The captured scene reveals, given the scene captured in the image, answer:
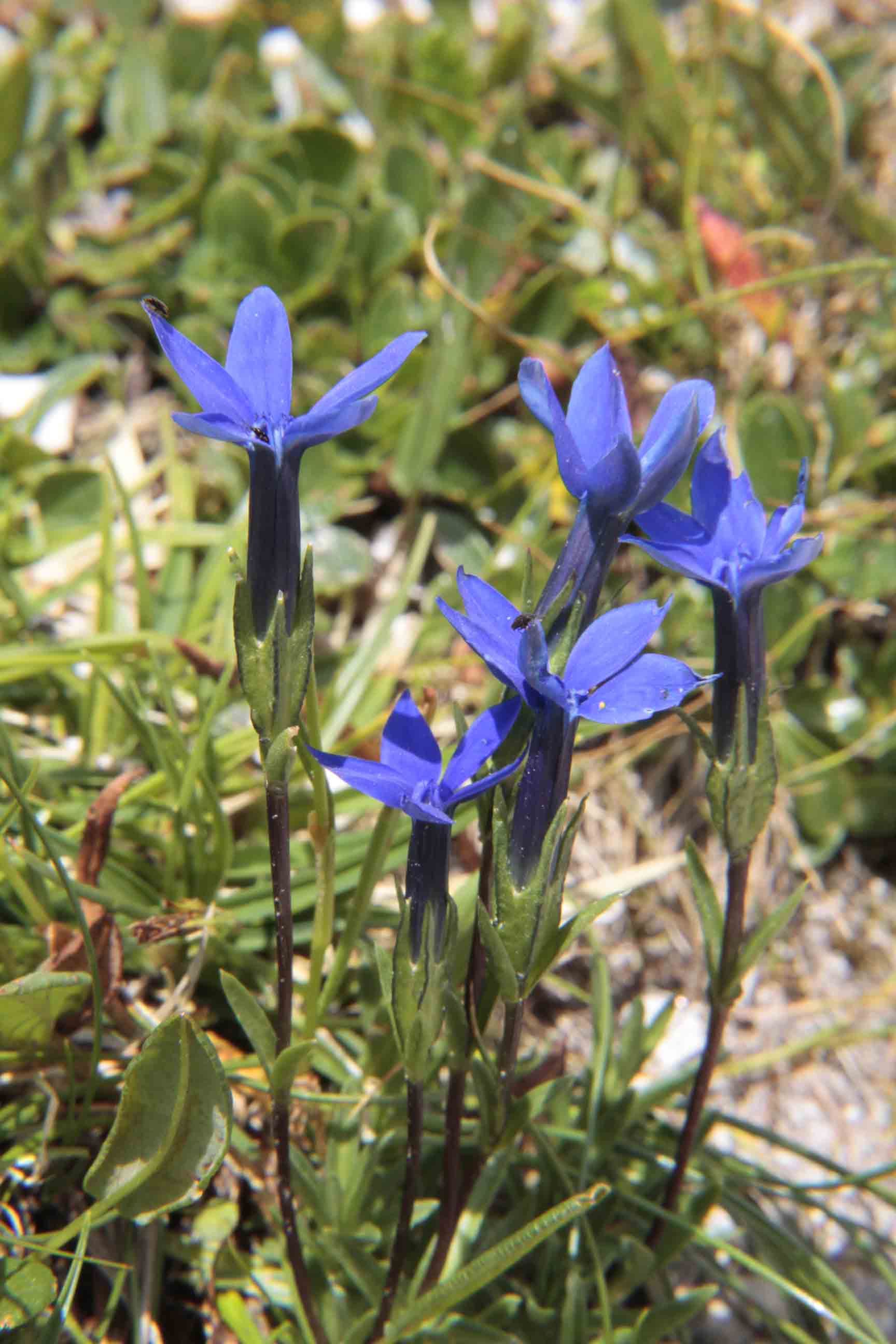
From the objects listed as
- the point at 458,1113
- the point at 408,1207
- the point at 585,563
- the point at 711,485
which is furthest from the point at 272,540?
the point at 408,1207

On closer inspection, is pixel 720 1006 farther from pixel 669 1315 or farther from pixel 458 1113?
pixel 669 1315

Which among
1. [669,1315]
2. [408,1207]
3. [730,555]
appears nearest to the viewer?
[730,555]

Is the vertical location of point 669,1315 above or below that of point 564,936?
below

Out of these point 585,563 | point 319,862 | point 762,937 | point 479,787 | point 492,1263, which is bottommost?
point 492,1263

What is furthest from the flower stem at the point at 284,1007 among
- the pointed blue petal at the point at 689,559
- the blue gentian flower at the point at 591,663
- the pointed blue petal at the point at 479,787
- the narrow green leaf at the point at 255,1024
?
the pointed blue petal at the point at 689,559

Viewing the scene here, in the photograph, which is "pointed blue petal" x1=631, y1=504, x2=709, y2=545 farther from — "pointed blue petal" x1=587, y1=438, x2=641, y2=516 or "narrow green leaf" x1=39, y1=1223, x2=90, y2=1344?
"narrow green leaf" x1=39, y1=1223, x2=90, y2=1344

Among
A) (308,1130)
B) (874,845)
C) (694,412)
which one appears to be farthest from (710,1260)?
(694,412)

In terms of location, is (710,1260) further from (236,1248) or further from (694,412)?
(694,412)

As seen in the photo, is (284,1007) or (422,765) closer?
(422,765)
